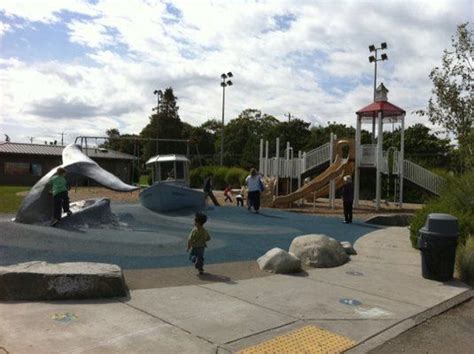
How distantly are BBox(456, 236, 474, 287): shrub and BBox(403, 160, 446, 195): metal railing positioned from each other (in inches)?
666

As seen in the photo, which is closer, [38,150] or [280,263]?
[280,263]

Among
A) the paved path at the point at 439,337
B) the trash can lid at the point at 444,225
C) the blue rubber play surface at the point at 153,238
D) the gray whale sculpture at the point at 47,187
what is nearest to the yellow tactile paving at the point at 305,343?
the paved path at the point at 439,337

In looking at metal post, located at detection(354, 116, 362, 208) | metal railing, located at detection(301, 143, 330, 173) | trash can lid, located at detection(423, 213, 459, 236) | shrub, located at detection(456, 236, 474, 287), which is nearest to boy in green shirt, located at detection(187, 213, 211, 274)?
trash can lid, located at detection(423, 213, 459, 236)

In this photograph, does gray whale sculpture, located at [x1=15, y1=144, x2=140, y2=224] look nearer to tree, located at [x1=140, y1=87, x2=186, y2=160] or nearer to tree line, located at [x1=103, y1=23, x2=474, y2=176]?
tree line, located at [x1=103, y1=23, x2=474, y2=176]

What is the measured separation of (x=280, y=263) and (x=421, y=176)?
19.0m

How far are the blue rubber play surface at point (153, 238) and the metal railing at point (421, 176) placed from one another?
9.28 m

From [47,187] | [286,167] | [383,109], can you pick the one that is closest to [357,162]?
[383,109]

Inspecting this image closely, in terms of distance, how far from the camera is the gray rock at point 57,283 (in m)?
6.25

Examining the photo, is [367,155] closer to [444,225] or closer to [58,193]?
[58,193]

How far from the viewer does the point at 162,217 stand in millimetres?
17250

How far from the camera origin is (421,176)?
25938mm

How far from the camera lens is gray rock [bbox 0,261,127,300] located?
6246mm

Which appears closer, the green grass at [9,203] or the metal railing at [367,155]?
the green grass at [9,203]

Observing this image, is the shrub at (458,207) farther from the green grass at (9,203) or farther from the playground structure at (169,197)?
the green grass at (9,203)
